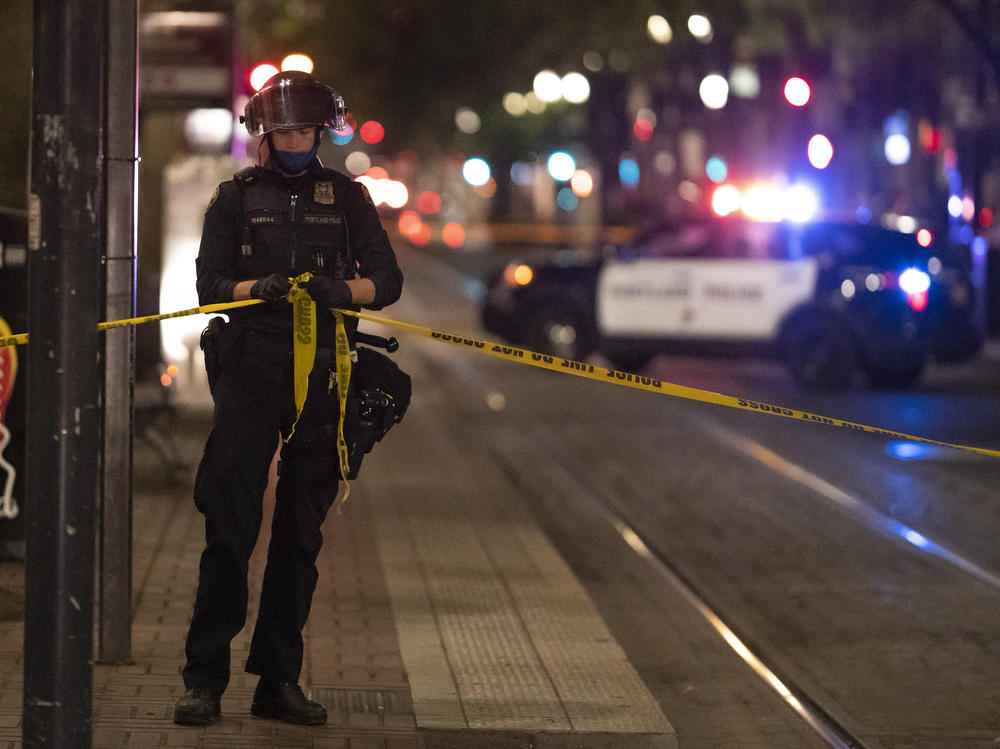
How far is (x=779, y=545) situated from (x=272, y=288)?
15.8ft

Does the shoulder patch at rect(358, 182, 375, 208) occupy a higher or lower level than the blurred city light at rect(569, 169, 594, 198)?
lower

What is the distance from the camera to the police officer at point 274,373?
4949mm

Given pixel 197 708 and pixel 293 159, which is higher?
pixel 293 159

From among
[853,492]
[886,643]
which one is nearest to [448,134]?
[853,492]

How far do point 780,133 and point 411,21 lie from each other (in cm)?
844

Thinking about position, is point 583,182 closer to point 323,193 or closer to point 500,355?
point 500,355

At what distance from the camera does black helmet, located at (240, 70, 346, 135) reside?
4949 mm

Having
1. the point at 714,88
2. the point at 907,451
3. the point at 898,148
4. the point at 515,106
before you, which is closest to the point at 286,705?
the point at 907,451

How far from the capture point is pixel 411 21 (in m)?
35.8

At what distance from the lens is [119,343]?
5.71 m

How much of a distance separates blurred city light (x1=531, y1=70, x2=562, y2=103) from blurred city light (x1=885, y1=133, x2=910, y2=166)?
34.0 feet

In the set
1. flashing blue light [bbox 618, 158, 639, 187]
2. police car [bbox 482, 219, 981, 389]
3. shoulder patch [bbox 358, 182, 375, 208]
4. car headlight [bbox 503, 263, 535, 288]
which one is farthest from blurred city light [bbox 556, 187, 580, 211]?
shoulder patch [bbox 358, 182, 375, 208]

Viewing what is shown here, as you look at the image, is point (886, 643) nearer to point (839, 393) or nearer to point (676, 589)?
point (676, 589)

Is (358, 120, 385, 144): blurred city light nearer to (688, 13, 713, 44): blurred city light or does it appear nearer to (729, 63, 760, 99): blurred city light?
(729, 63, 760, 99): blurred city light
